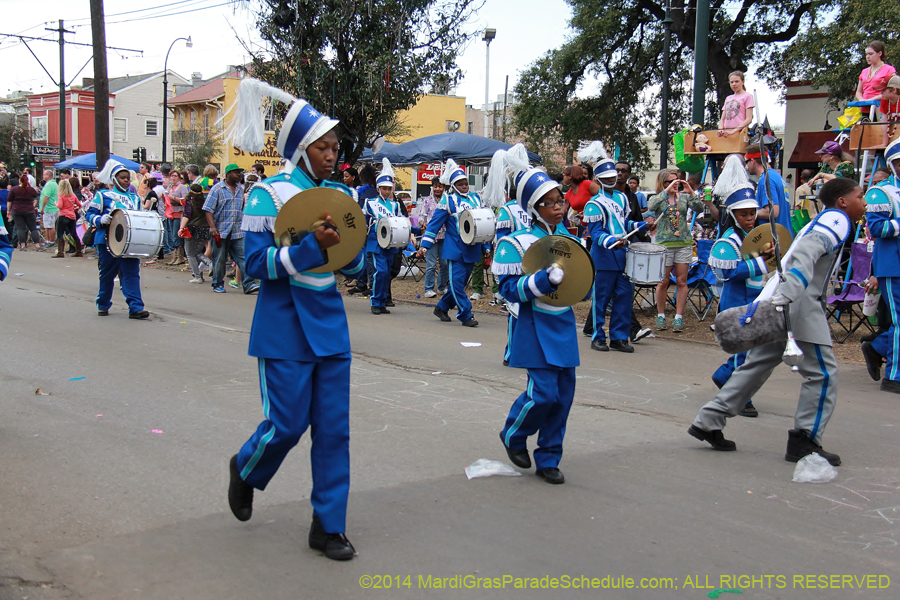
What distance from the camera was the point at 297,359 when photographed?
3662 mm

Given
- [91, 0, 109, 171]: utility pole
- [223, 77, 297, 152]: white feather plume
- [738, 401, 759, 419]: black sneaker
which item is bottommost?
[738, 401, 759, 419]: black sneaker

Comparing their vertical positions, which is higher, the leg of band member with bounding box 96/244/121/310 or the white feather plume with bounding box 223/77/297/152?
the white feather plume with bounding box 223/77/297/152

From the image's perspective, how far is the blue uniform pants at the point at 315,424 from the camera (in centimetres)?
365

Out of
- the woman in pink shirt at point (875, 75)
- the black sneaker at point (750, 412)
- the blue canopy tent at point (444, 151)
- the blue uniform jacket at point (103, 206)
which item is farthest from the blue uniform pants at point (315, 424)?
the blue canopy tent at point (444, 151)

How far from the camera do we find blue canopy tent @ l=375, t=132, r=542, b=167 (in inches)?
728

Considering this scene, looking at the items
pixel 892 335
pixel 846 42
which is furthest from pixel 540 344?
pixel 846 42

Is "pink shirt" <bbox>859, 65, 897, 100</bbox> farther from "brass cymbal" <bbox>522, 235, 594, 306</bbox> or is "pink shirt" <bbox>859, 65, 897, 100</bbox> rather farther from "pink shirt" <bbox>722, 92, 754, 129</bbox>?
"brass cymbal" <bbox>522, 235, 594, 306</bbox>

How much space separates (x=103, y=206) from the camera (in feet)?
35.0

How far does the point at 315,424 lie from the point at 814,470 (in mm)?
3018

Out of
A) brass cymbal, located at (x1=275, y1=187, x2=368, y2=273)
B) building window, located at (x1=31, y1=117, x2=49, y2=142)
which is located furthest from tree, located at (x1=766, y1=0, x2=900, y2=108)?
building window, located at (x1=31, y1=117, x2=49, y2=142)

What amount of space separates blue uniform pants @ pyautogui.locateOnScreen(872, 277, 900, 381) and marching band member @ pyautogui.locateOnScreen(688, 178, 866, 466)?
7.26 ft

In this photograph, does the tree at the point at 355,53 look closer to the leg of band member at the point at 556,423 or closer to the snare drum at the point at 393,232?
the snare drum at the point at 393,232

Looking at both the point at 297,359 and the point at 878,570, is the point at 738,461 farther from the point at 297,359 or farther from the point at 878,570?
the point at 297,359

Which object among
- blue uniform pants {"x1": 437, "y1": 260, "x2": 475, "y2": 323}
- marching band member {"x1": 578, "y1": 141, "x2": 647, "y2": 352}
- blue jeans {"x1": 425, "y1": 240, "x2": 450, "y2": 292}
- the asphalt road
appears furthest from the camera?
blue jeans {"x1": 425, "y1": 240, "x2": 450, "y2": 292}
